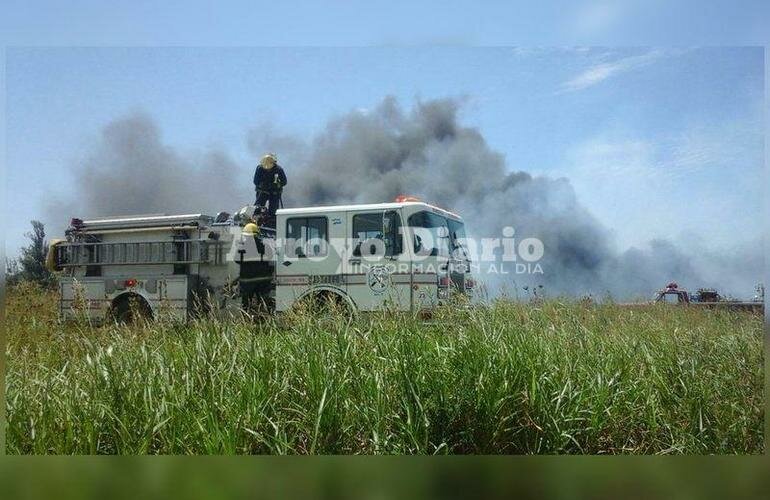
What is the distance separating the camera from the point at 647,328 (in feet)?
14.1

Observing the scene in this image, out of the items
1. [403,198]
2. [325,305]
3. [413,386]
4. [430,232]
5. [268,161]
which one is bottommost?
[413,386]

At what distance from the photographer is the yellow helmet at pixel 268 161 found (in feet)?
15.6

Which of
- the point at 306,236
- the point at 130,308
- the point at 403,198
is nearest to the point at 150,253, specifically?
the point at 130,308

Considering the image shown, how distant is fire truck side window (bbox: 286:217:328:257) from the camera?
5188mm

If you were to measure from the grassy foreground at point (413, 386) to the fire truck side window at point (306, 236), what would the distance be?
914 millimetres

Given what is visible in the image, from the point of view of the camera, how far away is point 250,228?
5.30 metres

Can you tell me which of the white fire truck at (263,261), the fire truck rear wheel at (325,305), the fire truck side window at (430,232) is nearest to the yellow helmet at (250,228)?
the white fire truck at (263,261)

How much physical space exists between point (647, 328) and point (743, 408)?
711 millimetres

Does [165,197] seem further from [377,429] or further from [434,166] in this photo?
[377,429]

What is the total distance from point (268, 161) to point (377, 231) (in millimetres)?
944

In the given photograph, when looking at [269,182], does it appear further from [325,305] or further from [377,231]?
[325,305]

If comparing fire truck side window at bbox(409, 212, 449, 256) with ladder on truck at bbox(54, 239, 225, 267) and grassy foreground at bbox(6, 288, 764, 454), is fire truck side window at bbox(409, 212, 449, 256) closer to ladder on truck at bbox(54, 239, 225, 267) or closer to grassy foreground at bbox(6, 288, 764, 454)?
grassy foreground at bbox(6, 288, 764, 454)

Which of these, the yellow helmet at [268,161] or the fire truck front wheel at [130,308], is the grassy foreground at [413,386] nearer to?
the fire truck front wheel at [130,308]

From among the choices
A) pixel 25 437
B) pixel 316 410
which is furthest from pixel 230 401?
pixel 25 437
